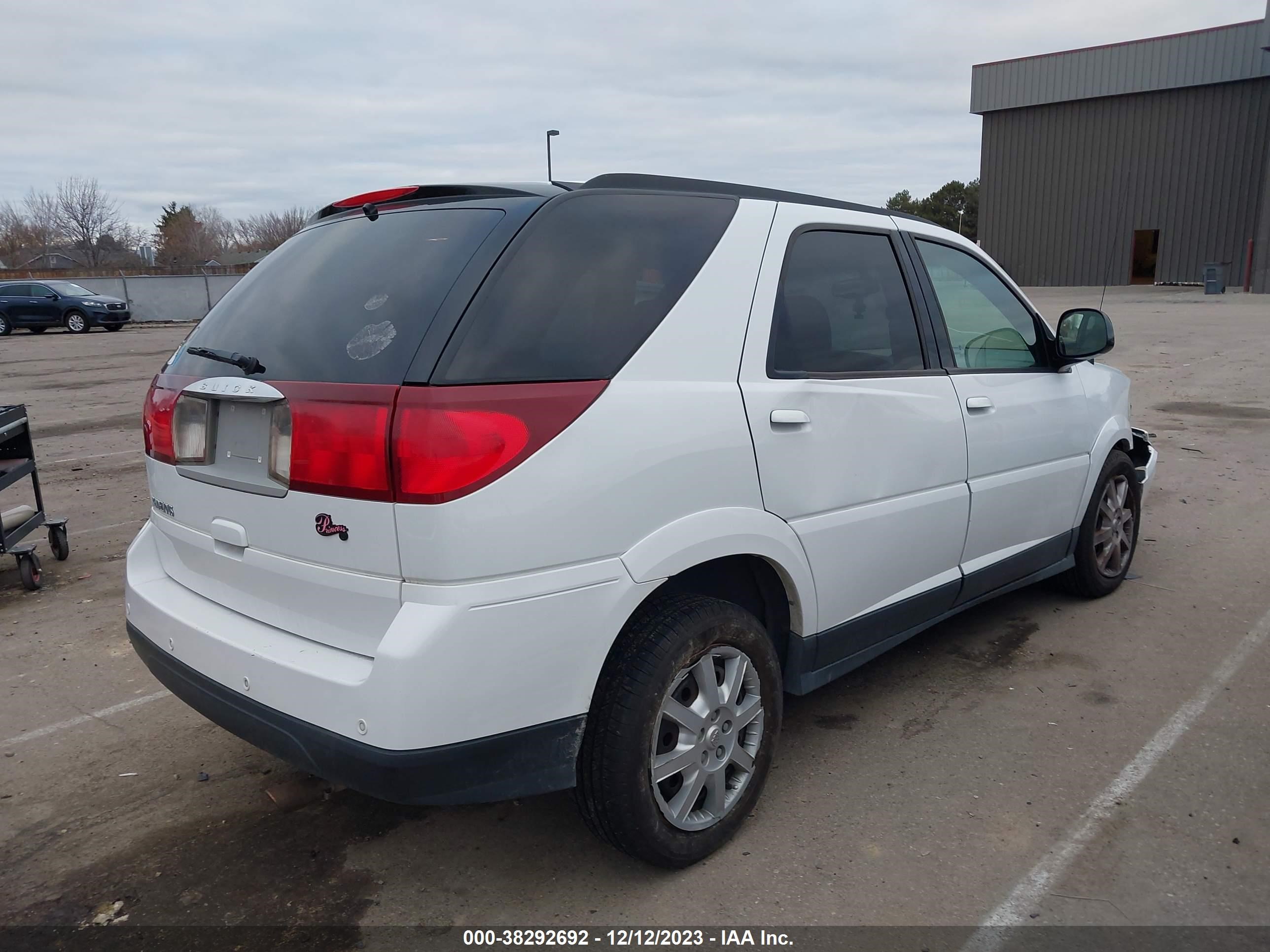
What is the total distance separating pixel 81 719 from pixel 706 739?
8.58 ft

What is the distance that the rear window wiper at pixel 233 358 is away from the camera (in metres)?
2.56

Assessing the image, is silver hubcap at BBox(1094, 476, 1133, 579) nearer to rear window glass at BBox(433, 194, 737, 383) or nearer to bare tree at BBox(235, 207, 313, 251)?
rear window glass at BBox(433, 194, 737, 383)

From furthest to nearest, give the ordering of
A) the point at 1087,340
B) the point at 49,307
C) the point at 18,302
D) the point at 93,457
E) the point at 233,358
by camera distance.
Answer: the point at 49,307 < the point at 18,302 < the point at 93,457 < the point at 1087,340 < the point at 233,358

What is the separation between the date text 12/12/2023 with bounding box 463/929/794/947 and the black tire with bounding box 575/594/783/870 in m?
0.20

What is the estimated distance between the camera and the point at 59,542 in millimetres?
5918

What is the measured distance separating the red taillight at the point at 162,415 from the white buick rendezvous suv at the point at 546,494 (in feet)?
0.05

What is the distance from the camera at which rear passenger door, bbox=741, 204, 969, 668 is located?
114 inches

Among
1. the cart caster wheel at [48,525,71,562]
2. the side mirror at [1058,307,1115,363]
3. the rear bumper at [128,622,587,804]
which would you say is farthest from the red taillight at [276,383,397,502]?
the cart caster wheel at [48,525,71,562]

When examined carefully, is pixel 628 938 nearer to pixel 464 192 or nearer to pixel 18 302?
pixel 464 192

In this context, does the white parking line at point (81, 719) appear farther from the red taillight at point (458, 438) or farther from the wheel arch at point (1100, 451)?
the wheel arch at point (1100, 451)

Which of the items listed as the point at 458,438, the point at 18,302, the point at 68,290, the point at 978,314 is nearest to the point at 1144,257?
the point at 68,290

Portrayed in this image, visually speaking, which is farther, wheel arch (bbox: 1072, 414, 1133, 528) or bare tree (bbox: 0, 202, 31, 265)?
bare tree (bbox: 0, 202, 31, 265)

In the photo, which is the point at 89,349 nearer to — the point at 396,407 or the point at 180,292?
the point at 180,292

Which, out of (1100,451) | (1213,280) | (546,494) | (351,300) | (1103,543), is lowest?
(1103,543)
